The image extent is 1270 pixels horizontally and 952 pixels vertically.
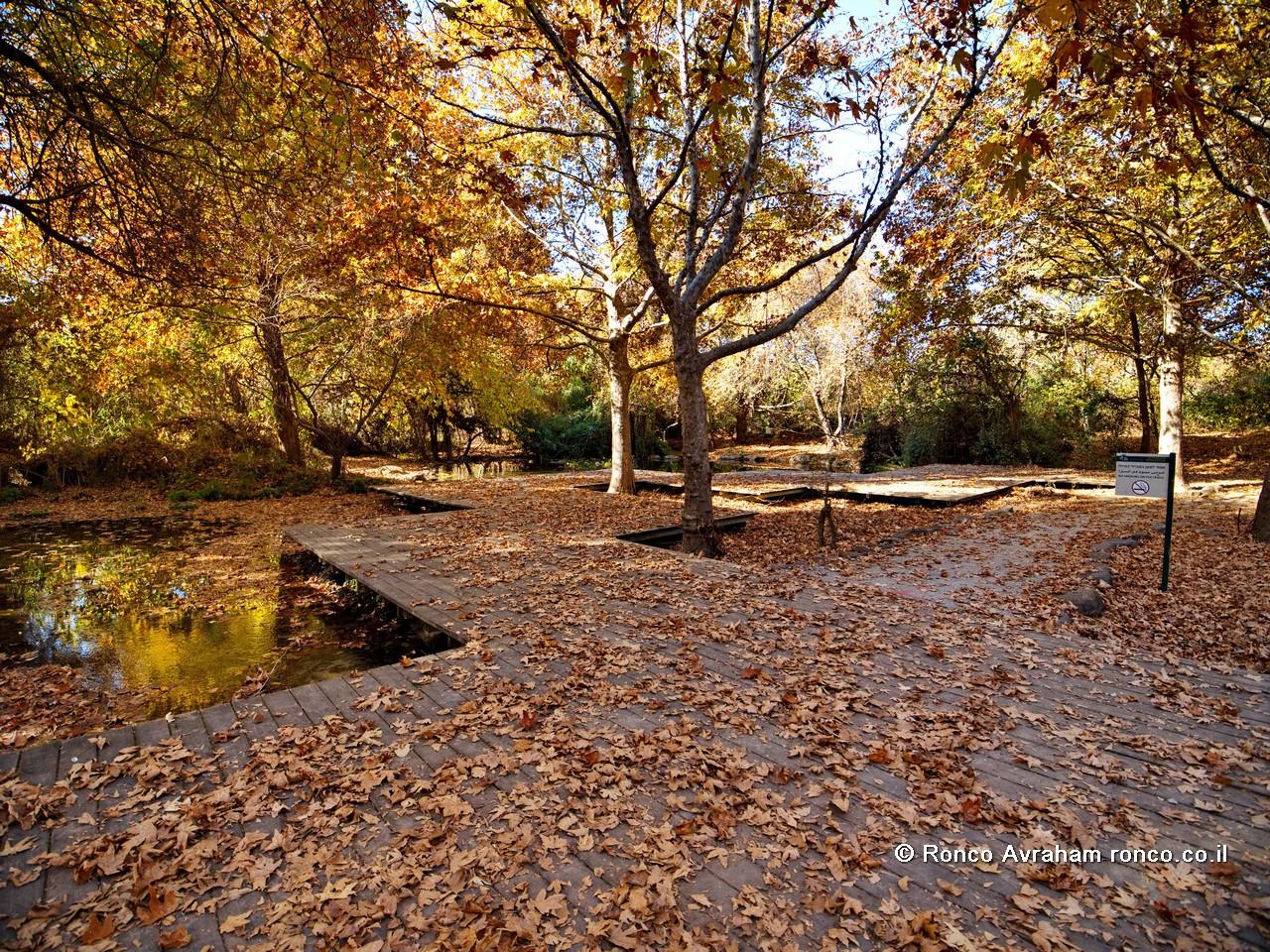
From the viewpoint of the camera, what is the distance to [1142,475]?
5820 mm

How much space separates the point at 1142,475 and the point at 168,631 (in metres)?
9.54

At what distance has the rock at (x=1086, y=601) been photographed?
18.2 ft

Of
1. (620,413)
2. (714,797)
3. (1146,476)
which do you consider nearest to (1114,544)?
(1146,476)

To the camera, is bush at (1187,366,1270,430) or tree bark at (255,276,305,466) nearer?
tree bark at (255,276,305,466)

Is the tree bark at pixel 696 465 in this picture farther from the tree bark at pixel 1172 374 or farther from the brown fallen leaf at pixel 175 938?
the tree bark at pixel 1172 374

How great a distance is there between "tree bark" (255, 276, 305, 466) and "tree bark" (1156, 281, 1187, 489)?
16.4 meters

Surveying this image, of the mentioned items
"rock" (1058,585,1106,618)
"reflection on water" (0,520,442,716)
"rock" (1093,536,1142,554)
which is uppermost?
"rock" (1093,536,1142,554)

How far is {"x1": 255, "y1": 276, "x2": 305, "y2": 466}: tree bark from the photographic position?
12812 millimetres

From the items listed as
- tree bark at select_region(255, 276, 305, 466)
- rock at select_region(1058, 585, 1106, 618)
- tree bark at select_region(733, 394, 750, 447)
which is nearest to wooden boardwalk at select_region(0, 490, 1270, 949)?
rock at select_region(1058, 585, 1106, 618)

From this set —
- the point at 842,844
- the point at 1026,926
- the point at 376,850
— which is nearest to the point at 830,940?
the point at 842,844

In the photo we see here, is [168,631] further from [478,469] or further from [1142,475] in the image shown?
[478,469]

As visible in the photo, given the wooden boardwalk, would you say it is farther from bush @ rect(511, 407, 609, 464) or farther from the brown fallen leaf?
bush @ rect(511, 407, 609, 464)

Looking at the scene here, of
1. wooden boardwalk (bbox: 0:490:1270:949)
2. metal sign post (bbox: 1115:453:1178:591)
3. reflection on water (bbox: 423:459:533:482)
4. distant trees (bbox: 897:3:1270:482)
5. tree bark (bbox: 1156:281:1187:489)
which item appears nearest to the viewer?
wooden boardwalk (bbox: 0:490:1270:949)

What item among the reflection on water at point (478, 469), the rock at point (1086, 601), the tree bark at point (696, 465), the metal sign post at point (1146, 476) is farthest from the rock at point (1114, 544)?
the reflection on water at point (478, 469)
